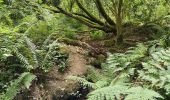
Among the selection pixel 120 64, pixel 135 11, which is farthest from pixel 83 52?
pixel 135 11

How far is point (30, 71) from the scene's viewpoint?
5617 mm

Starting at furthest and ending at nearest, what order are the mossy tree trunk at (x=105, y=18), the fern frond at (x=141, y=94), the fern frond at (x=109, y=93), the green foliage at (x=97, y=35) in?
the green foliage at (x=97, y=35), the mossy tree trunk at (x=105, y=18), the fern frond at (x=109, y=93), the fern frond at (x=141, y=94)

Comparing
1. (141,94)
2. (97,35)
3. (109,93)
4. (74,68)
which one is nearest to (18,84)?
(74,68)

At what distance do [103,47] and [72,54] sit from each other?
0.77 m

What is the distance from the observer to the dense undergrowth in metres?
4.45

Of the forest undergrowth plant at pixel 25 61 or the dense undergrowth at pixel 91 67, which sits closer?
the dense undergrowth at pixel 91 67

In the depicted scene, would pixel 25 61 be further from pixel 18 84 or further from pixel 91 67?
pixel 91 67

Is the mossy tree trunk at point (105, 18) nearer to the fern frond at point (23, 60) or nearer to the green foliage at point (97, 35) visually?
the green foliage at point (97, 35)

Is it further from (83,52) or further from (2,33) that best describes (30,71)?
(83,52)

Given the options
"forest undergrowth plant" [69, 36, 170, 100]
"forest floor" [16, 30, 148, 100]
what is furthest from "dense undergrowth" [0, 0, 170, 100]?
"forest floor" [16, 30, 148, 100]

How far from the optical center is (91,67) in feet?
18.7

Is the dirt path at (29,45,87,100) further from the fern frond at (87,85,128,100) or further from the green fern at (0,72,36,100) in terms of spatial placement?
the fern frond at (87,85,128,100)

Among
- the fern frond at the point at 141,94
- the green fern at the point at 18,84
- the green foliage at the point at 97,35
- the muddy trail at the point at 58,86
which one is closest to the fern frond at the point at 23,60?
the green fern at the point at 18,84

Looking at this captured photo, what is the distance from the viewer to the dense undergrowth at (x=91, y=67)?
4.45 metres
